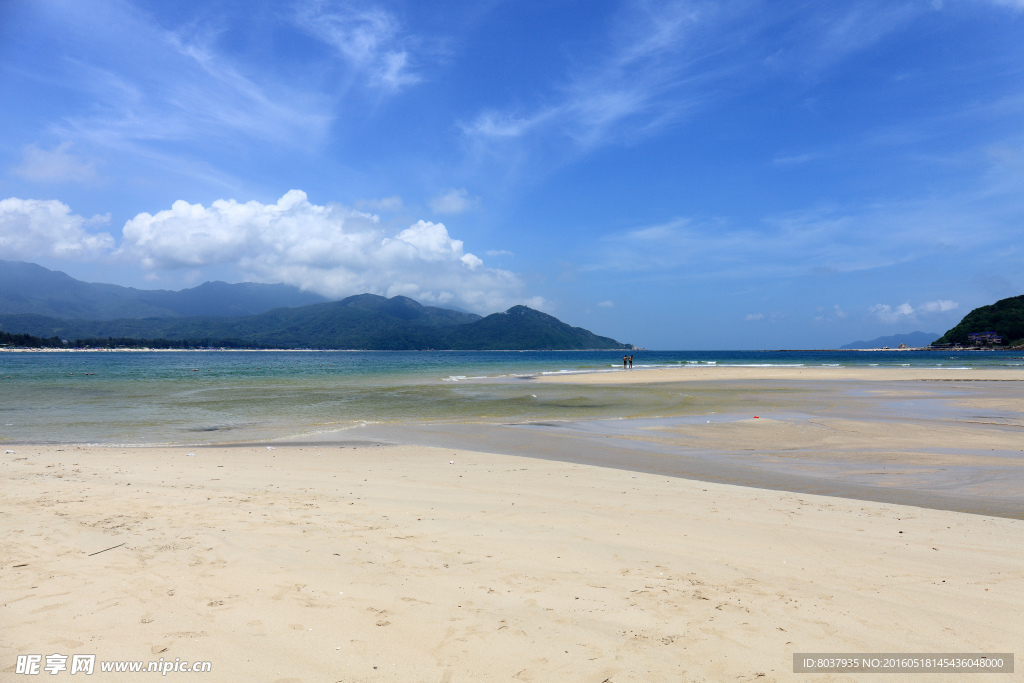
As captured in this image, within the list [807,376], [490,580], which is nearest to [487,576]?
[490,580]

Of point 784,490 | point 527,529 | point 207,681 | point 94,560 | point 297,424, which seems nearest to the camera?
point 207,681

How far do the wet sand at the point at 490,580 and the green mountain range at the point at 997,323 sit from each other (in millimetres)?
199731

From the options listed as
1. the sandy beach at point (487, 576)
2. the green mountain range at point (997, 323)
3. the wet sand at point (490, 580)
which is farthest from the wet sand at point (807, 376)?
the green mountain range at point (997, 323)

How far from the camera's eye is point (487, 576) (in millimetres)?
5066

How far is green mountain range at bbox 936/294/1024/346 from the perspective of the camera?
148 meters

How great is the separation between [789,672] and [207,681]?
409 cm

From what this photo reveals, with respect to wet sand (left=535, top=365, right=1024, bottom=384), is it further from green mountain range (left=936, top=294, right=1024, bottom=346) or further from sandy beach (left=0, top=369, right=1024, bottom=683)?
green mountain range (left=936, top=294, right=1024, bottom=346)

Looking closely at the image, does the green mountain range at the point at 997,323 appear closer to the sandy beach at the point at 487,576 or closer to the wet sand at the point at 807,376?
the wet sand at the point at 807,376

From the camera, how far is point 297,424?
19188mm

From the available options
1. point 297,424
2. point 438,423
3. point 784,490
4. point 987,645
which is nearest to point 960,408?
point 784,490

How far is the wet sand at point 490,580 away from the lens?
12.3ft

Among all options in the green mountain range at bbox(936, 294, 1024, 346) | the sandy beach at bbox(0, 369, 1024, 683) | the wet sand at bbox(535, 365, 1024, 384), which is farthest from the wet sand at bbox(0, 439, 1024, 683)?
the green mountain range at bbox(936, 294, 1024, 346)

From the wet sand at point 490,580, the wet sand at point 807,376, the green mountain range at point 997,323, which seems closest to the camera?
the wet sand at point 490,580

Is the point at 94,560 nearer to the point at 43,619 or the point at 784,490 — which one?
the point at 43,619
